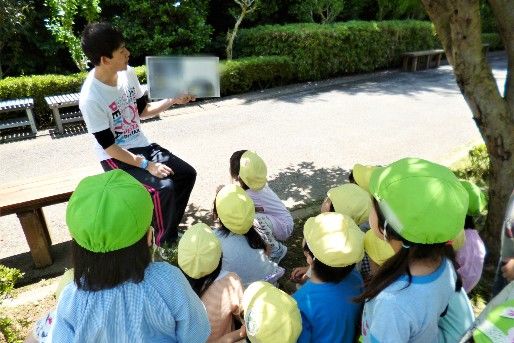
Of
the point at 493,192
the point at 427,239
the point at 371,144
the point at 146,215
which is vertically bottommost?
the point at 371,144

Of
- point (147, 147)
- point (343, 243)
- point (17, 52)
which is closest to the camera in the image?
point (343, 243)

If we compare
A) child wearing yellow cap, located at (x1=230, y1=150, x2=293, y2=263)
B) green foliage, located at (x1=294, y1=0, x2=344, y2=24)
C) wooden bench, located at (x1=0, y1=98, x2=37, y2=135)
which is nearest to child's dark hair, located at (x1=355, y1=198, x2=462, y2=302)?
child wearing yellow cap, located at (x1=230, y1=150, x2=293, y2=263)

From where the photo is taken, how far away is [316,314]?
6.39 feet

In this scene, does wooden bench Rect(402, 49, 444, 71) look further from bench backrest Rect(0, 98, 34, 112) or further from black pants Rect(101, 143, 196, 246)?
black pants Rect(101, 143, 196, 246)

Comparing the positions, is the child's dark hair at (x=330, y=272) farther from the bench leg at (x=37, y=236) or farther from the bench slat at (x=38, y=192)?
the bench leg at (x=37, y=236)

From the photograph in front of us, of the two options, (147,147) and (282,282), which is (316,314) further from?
(147,147)

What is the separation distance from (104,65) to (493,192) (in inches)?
124

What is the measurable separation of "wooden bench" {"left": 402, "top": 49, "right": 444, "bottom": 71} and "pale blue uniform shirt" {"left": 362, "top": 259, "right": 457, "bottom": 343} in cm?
1241

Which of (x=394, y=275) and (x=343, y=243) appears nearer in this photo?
(x=394, y=275)

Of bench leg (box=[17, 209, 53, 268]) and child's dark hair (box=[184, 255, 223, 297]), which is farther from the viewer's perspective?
bench leg (box=[17, 209, 53, 268])

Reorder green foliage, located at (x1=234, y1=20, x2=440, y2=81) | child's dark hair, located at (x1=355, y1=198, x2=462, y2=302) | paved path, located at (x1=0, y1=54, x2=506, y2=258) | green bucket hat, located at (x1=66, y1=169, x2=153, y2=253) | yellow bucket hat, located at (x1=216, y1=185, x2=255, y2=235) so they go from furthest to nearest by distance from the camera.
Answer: green foliage, located at (x1=234, y1=20, x2=440, y2=81)
paved path, located at (x1=0, y1=54, x2=506, y2=258)
yellow bucket hat, located at (x1=216, y1=185, x2=255, y2=235)
child's dark hair, located at (x1=355, y1=198, x2=462, y2=302)
green bucket hat, located at (x1=66, y1=169, x2=153, y2=253)

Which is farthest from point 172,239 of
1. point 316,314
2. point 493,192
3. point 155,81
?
point 493,192

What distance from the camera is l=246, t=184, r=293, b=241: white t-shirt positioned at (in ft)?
10.6

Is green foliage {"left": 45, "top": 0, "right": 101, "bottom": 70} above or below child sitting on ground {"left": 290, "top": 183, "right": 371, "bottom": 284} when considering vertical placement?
above
